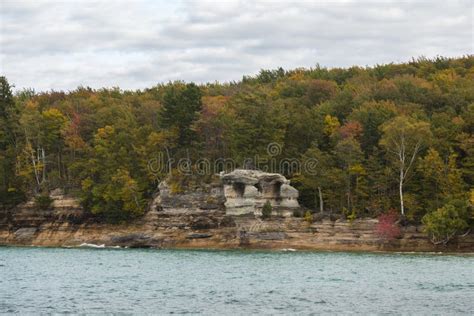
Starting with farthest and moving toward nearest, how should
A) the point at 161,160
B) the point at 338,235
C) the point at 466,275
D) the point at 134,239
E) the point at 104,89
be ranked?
the point at 104,89, the point at 161,160, the point at 134,239, the point at 338,235, the point at 466,275

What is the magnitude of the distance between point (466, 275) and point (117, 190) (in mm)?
57740

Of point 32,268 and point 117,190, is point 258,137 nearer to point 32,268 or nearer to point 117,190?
point 117,190

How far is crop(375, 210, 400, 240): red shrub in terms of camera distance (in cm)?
9431

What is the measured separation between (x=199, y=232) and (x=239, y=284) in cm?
4551

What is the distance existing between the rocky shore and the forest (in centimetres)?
213

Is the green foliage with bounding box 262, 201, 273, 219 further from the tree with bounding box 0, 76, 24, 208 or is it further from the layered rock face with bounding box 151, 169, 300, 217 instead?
the tree with bounding box 0, 76, 24, 208

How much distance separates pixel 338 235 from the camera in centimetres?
9688

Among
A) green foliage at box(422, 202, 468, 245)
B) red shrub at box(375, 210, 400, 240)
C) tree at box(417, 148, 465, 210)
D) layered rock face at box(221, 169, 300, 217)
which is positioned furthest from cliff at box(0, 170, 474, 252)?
tree at box(417, 148, 465, 210)

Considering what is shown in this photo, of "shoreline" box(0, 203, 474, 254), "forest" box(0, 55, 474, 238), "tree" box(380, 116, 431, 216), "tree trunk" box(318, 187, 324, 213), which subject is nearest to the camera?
"shoreline" box(0, 203, 474, 254)

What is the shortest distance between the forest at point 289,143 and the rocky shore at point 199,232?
2.13 metres

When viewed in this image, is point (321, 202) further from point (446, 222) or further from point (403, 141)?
point (446, 222)

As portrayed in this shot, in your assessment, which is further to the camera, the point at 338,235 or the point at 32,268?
the point at 338,235

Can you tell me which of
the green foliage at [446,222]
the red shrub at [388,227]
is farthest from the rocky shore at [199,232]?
the green foliage at [446,222]

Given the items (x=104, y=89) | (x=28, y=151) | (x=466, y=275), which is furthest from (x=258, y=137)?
(x=104, y=89)
